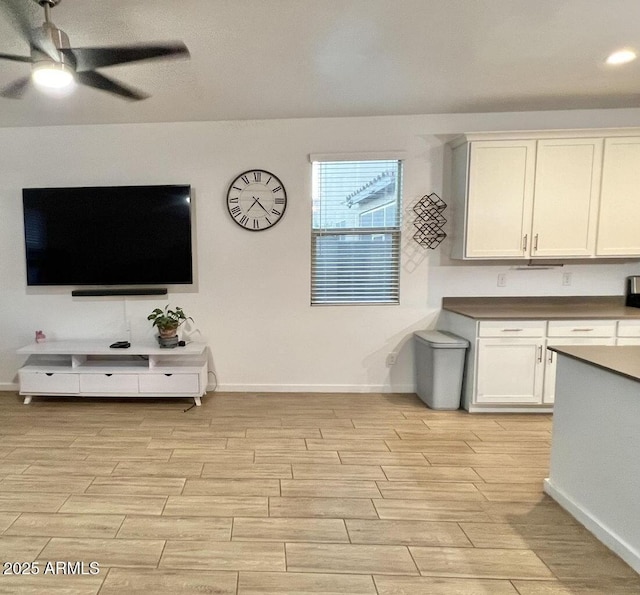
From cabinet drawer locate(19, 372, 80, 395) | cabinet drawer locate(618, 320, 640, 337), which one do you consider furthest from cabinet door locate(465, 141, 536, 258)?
cabinet drawer locate(19, 372, 80, 395)

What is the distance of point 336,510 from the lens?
204 centimetres

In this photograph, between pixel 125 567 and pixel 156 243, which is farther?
pixel 156 243

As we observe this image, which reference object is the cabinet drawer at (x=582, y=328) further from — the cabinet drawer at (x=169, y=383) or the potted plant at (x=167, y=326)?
the potted plant at (x=167, y=326)

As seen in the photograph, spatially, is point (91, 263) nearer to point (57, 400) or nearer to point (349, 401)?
point (57, 400)

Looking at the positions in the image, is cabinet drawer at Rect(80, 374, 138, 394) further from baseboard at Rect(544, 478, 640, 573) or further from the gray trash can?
baseboard at Rect(544, 478, 640, 573)

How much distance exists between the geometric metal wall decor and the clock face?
1.31 meters

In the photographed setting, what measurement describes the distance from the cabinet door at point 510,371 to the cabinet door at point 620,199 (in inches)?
44.9

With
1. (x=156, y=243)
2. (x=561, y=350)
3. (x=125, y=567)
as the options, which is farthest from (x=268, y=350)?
(x=561, y=350)

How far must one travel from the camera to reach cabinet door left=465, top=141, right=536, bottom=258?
130 inches

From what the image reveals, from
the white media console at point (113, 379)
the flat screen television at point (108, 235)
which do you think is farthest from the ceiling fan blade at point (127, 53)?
the white media console at point (113, 379)

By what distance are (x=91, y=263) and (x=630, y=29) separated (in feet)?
14.5

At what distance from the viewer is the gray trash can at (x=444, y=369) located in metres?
3.35

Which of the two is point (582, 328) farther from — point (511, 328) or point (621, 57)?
point (621, 57)

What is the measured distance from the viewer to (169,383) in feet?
11.4
